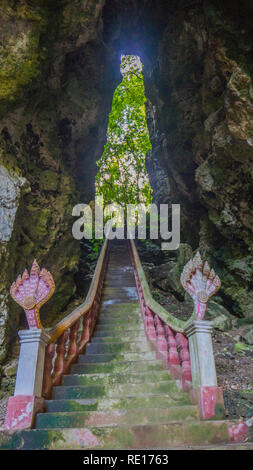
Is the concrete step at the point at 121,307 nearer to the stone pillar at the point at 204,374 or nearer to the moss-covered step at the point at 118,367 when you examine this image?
the moss-covered step at the point at 118,367

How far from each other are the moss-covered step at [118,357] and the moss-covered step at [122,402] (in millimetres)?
1271

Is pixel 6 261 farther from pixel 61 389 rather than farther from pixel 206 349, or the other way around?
pixel 206 349

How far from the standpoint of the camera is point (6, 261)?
6.63 metres

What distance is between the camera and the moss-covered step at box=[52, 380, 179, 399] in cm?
436

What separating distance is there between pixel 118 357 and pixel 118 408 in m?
1.38

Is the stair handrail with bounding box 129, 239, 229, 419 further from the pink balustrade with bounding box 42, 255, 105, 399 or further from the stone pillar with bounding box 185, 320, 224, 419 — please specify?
→ the pink balustrade with bounding box 42, 255, 105, 399

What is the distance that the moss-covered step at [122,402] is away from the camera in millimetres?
4023

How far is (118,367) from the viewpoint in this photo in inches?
199

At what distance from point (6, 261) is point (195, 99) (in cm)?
765

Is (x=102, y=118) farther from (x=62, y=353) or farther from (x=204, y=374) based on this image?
(x=204, y=374)

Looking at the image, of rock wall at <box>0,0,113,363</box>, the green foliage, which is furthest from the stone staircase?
the green foliage

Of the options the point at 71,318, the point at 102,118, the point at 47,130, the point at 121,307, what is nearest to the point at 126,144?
the point at 102,118

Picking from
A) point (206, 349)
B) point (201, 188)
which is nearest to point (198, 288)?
point (206, 349)

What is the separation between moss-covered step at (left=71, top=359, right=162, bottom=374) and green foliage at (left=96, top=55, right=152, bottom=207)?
565 inches
